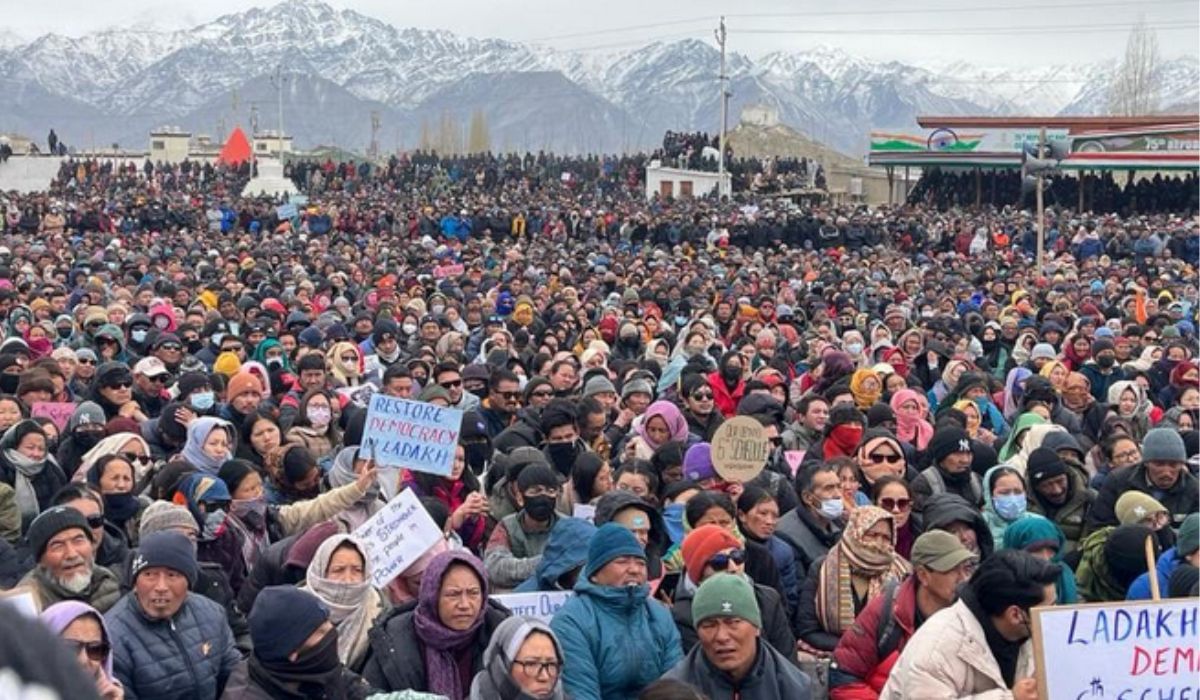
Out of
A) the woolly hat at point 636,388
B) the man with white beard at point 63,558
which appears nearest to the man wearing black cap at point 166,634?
the man with white beard at point 63,558

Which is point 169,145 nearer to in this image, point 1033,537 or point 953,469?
point 953,469

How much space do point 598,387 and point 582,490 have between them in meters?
3.00

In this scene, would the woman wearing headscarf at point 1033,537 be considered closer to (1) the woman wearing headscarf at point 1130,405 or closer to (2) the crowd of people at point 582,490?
(2) the crowd of people at point 582,490

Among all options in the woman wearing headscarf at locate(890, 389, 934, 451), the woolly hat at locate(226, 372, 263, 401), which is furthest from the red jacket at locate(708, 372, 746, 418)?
the woolly hat at locate(226, 372, 263, 401)

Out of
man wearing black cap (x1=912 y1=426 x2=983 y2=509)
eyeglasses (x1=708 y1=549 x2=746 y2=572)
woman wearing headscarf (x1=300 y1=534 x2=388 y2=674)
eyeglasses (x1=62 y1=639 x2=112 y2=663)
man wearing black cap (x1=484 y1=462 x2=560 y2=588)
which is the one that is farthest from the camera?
man wearing black cap (x1=912 y1=426 x2=983 y2=509)

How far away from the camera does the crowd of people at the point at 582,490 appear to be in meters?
4.76

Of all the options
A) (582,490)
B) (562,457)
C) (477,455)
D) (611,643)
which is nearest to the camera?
(611,643)

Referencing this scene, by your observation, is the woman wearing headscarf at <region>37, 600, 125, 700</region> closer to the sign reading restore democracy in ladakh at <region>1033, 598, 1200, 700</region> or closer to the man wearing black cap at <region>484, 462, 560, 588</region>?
the man wearing black cap at <region>484, 462, 560, 588</region>

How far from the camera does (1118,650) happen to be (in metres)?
4.33

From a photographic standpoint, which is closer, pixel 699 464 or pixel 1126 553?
pixel 1126 553

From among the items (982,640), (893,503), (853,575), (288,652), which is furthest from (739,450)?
(288,652)

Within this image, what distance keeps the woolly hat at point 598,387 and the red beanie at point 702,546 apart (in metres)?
4.33

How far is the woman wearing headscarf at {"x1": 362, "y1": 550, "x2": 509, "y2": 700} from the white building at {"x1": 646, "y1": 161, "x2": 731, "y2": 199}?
41.5 meters

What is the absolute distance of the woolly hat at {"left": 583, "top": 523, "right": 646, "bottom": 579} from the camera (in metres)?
5.17
